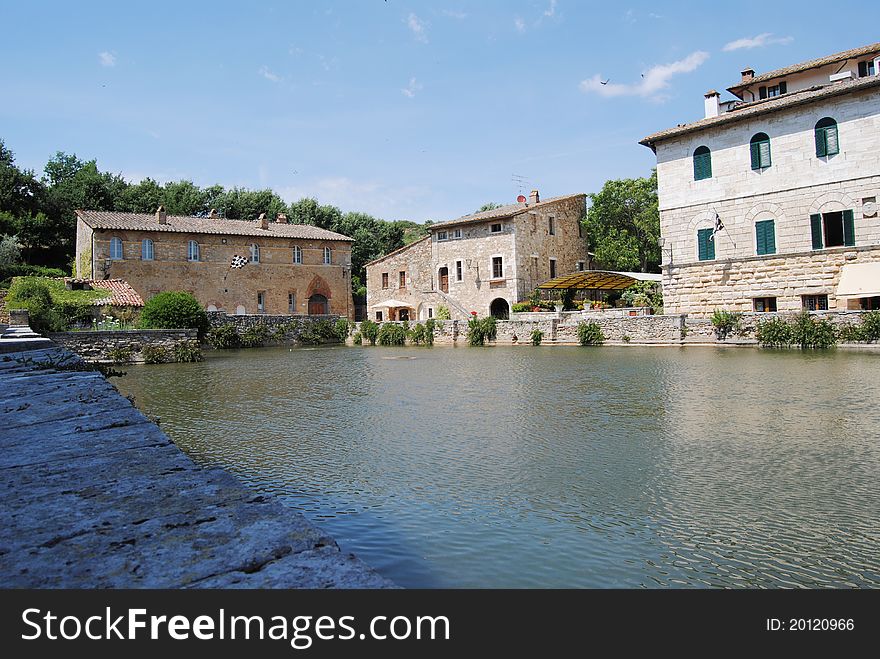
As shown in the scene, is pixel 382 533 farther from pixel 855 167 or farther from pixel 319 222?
pixel 319 222

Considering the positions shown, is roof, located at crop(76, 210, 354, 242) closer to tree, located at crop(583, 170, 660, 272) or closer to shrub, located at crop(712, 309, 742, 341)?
tree, located at crop(583, 170, 660, 272)

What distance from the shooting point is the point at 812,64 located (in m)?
28.0

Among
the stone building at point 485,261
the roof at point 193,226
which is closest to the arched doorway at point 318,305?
the stone building at point 485,261

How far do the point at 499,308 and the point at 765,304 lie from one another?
16.5 m

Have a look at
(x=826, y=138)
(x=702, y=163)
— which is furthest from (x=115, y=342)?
(x=826, y=138)

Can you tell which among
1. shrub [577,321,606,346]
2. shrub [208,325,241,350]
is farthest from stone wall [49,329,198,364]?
shrub [577,321,606,346]

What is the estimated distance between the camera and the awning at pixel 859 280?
22.1 m

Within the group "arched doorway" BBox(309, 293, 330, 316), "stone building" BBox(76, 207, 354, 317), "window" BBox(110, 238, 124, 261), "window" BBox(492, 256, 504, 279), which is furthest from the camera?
"arched doorway" BBox(309, 293, 330, 316)

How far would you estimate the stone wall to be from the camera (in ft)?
64.0

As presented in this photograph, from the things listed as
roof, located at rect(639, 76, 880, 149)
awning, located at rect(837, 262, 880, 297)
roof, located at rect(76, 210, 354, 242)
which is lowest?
awning, located at rect(837, 262, 880, 297)

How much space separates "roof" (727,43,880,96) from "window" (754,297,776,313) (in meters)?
11.0

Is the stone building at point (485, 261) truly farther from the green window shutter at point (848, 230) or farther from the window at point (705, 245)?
the green window shutter at point (848, 230)

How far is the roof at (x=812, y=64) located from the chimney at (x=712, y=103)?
2.72 m
